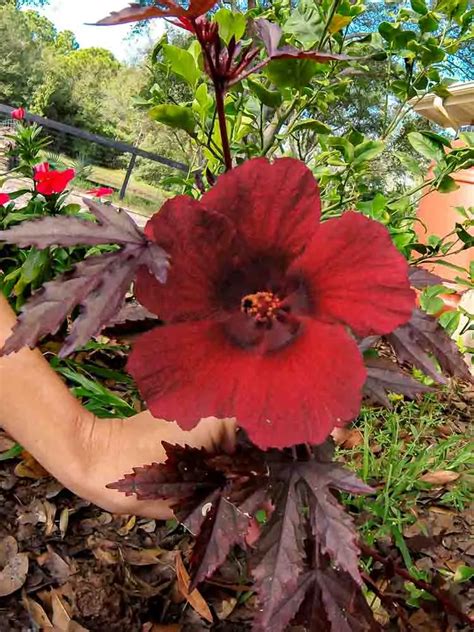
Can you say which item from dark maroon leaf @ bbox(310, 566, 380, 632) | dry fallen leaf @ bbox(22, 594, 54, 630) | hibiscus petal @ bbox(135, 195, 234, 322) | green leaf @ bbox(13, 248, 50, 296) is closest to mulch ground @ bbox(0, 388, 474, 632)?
dry fallen leaf @ bbox(22, 594, 54, 630)

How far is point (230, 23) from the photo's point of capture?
0.37m

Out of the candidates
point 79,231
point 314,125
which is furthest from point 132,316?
point 314,125

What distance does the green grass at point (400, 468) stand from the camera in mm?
805

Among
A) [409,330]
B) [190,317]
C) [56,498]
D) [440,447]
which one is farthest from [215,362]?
[440,447]

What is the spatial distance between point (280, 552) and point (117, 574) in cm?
45

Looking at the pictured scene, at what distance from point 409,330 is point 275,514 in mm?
113

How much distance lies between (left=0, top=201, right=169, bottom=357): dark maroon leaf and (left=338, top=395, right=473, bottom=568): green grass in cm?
56

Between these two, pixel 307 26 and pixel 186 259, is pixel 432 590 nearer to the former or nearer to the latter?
pixel 186 259

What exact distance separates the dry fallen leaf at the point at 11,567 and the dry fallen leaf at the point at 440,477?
1.81 ft

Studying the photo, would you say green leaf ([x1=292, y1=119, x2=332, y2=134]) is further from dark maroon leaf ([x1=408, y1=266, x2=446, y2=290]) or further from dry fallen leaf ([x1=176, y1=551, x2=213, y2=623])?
dry fallen leaf ([x1=176, y1=551, x2=213, y2=623])

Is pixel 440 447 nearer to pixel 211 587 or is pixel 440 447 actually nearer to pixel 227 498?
pixel 211 587

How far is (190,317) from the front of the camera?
0.85ft

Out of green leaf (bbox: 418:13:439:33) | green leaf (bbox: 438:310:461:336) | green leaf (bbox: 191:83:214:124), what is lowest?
green leaf (bbox: 438:310:461:336)

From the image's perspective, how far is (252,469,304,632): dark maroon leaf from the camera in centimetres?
31
